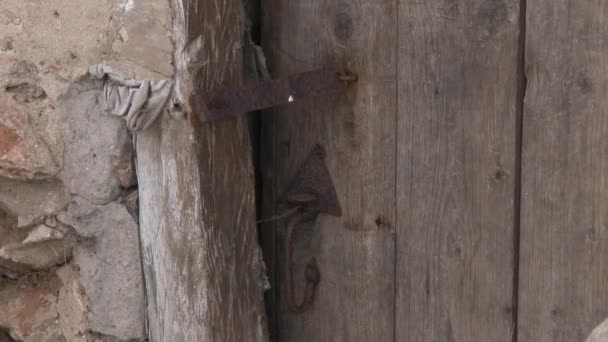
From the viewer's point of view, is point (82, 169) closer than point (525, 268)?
No

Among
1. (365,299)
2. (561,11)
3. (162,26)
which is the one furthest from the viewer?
(365,299)

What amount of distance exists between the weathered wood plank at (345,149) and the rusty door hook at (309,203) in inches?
0.5

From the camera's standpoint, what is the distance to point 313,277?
1.49 m

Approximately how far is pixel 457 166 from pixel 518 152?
0.10m

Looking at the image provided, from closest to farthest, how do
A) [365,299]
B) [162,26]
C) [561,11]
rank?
[561,11], [162,26], [365,299]

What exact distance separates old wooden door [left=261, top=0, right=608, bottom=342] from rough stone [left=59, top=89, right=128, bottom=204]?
282 millimetres

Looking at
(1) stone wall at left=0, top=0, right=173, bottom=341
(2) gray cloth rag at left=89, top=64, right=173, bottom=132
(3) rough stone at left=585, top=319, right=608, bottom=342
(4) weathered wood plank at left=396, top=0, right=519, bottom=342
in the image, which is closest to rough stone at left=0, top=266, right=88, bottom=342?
(1) stone wall at left=0, top=0, right=173, bottom=341

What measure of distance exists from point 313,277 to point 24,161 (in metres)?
0.52

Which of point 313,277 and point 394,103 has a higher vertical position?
point 394,103

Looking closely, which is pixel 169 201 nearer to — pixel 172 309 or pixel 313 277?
pixel 172 309

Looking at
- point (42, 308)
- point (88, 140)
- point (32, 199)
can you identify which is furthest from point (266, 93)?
point (42, 308)

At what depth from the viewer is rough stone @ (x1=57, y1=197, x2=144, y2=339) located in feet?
4.58

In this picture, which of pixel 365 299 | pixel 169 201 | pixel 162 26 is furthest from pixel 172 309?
pixel 162 26

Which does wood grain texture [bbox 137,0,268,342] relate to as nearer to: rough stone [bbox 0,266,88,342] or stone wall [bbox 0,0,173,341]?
stone wall [bbox 0,0,173,341]
